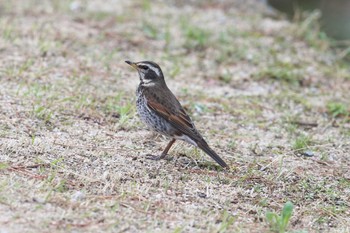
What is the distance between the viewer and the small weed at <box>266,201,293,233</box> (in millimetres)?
5504

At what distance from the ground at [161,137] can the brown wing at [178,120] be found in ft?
0.98

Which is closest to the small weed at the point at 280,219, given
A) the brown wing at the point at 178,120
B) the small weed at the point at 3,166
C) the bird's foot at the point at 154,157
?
the brown wing at the point at 178,120

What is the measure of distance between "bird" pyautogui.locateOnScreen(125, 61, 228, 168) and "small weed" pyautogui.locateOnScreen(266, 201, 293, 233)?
3.82 feet

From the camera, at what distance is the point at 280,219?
18.2 ft

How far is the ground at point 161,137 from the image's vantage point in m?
5.62

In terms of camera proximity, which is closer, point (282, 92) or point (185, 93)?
point (185, 93)

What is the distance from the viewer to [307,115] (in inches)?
363

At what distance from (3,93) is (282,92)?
3944 millimetres

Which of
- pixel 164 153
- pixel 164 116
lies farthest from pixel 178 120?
pixel 164 153

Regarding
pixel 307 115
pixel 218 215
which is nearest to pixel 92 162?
pixel 218 215

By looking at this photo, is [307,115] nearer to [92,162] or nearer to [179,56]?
[179,56]

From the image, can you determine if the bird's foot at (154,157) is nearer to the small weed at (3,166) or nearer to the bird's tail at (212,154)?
the bird's tail at (212,154)

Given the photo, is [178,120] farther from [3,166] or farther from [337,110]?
[337,110]

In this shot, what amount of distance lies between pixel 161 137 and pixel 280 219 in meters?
2.51
